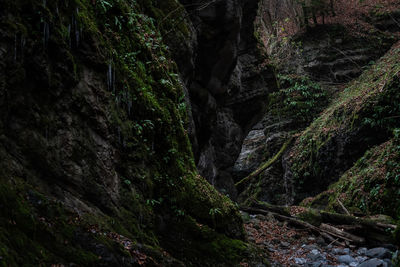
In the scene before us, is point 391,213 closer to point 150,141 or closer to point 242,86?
point 150,141

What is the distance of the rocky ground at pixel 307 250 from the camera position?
21.8 ft

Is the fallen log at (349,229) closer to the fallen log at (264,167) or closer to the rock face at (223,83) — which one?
the rock face at (223,83)

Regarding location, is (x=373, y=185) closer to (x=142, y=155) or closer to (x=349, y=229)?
(x=349, y=229)

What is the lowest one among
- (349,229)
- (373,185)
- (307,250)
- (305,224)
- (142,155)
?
(307,250)

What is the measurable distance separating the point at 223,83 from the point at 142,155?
9.71 metres

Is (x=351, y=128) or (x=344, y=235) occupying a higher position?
(x=351, y=128)

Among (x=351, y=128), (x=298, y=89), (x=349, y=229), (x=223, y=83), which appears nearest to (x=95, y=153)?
(x=349, y=229)

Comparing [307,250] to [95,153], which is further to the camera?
[307,250]

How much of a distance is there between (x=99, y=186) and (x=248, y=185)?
17.6 metres

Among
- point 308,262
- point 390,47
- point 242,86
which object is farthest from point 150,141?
point 390,47

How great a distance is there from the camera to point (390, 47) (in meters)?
20.1

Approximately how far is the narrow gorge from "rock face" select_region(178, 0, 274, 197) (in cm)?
8

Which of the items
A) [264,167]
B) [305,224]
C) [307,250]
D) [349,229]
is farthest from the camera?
[264,167]

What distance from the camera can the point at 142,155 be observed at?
5.06m
